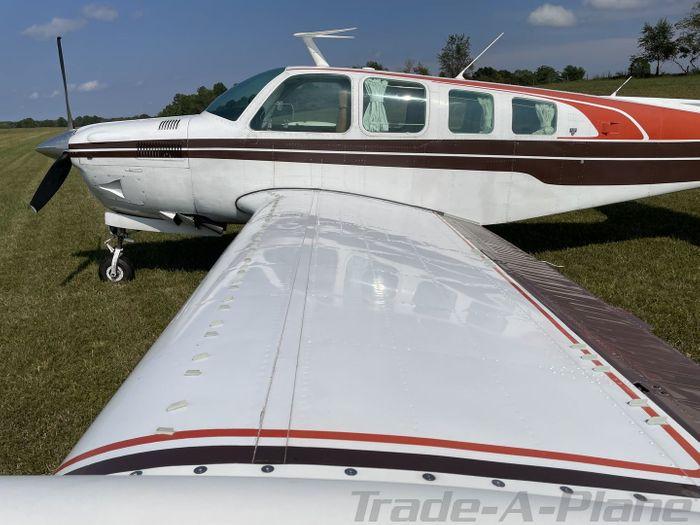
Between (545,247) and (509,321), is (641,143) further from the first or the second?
(509,321)

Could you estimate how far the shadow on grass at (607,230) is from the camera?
7398mm

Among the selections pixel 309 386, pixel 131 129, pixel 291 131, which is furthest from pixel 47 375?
pixel 309 386

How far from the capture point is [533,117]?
535 centimetres

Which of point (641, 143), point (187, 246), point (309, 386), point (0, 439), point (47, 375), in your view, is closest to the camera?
point (309, 386)

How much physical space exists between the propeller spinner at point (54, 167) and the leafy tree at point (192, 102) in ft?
12.6

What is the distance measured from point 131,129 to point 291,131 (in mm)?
1688

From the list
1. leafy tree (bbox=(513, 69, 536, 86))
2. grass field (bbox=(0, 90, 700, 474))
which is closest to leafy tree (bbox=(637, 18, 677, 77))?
leafy tree (bbox=(513, 69, 536, 86))

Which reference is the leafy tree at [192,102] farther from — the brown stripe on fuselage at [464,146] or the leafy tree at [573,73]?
the leafy tree at [573,73]

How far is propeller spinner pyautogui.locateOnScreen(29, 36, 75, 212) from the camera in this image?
564 centimetres

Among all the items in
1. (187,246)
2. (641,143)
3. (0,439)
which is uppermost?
(641,143)

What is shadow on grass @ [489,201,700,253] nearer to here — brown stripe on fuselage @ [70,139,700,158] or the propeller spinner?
brown stripe on fuselage @ [70,139,700,158]

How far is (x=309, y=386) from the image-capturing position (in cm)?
166

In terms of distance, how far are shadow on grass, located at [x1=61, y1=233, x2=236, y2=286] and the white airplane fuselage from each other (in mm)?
1248

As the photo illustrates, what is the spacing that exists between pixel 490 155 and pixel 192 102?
715 centimetres
